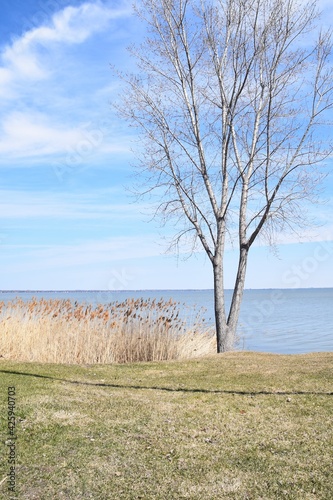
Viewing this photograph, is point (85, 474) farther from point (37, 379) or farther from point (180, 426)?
point (37, 379)

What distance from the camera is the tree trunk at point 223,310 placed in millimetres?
12102

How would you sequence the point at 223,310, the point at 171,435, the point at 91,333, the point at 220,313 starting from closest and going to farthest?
Answer: the point at 171,435 < the point at 91,333 < the point at 220,313 < the point at 223,310

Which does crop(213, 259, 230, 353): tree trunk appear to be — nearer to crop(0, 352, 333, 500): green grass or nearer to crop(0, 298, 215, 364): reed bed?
crop(0, 298, 215, 364): reed bed

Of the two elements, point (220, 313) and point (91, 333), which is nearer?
point (91, 333)

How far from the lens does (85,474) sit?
4293 millimetres

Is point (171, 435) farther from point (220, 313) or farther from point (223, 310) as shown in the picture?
point (223, 310)

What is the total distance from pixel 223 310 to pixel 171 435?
22.9ft

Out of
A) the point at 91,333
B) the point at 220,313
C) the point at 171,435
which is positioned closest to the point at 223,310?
the point at 220,313

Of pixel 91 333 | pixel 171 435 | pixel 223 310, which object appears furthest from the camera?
pixel 223 310

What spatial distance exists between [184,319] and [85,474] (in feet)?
26.7

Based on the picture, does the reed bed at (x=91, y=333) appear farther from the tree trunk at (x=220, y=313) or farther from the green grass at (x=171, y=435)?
the green grass at (x=171, y=435)

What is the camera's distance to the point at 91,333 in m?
11.4

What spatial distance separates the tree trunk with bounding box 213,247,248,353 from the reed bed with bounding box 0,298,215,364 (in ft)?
2.56

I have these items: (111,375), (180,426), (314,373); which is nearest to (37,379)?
(111,375)
